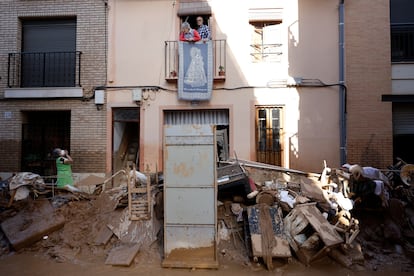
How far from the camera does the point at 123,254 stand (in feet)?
20.2

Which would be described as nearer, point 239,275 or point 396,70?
point 239,275

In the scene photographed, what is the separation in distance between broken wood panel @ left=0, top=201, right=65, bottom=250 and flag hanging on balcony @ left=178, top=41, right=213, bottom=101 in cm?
455

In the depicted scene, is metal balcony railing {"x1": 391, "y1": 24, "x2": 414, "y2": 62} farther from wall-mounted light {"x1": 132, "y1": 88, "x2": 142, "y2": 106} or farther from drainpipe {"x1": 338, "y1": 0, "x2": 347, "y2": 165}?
wall-mounted light {"x1": 132, "y1": 88, "x2": 142, "y2": 106}

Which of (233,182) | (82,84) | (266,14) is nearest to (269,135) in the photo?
(233,182)

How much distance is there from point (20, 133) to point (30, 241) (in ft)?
15.0

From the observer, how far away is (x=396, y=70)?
9.45 meters

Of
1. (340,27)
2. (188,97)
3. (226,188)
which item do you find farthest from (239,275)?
(340,27)

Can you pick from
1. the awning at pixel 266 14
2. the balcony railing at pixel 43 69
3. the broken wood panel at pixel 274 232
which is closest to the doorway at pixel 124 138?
the balcony railing at pixel 43 69

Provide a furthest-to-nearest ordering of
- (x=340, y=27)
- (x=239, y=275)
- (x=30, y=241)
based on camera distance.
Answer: (x=340, y=27)
(x=30, y=241)
(x=239, y=275)

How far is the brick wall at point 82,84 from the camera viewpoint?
9.90m

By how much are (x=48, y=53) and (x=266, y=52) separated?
662 cm

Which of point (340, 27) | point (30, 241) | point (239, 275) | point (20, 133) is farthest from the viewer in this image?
point (20, 133)

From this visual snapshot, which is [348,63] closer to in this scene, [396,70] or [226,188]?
[396,70]

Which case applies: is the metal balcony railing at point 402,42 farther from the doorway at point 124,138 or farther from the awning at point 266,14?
the doorway at point 124,138
